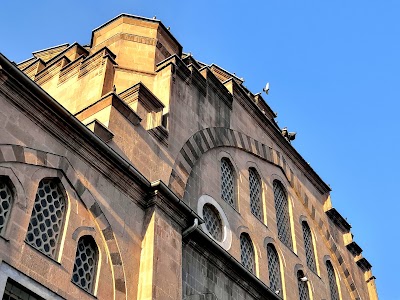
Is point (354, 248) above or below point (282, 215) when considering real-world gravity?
above

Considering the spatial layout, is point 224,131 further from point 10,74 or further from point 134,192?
point 10,74

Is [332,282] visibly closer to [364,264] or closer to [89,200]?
[364,264]

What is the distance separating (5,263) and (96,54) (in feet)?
26.2

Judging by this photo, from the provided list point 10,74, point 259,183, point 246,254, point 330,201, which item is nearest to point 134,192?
point 10,74

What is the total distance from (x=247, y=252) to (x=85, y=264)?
6094 millimetres

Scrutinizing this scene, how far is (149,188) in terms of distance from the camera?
12.5 metres

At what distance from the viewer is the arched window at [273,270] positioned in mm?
16425

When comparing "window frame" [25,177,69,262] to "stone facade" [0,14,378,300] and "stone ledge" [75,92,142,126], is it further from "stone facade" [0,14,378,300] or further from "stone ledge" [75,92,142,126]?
"stone ledge" [75,92,142,126]

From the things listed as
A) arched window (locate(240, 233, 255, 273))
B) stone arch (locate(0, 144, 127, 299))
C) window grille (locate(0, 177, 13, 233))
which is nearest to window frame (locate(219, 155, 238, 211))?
arched window (locate(240, 233, 255, 273))

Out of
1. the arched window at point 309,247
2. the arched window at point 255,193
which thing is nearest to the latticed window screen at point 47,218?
the arched window at point 255,193

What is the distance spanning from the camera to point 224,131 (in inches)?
679

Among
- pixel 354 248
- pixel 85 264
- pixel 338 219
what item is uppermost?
pixel 338 219

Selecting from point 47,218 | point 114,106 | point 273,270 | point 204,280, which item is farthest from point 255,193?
point 47,218

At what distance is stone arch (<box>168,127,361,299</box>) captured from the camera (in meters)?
14.2
